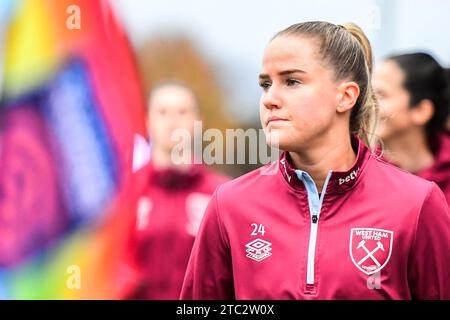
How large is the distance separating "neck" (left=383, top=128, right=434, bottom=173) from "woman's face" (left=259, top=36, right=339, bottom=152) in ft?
4.61

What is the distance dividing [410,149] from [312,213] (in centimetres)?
155

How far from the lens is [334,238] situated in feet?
5.89

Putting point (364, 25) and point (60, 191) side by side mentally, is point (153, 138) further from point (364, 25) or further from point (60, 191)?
point (364, 25)

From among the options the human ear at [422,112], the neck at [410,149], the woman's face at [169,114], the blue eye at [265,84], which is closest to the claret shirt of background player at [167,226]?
the woman's face at [169,114]

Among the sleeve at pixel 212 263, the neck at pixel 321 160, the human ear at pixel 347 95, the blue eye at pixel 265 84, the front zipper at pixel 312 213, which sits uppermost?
the blue eye at pixel 265 84

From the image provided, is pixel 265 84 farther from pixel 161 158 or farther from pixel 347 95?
pixel 161 158

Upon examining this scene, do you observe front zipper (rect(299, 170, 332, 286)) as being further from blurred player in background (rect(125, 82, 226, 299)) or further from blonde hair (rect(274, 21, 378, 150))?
blurred player in background (rect(125, 82, 226, 299))

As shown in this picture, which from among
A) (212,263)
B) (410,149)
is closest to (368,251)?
(212,263)

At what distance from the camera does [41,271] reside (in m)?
3.57

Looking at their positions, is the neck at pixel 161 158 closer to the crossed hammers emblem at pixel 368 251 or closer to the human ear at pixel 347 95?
the human ear at pixel 347 95

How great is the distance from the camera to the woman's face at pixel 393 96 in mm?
3268

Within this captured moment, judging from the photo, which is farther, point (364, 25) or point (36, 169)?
point (36, 169)

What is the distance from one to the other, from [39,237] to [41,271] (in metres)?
0.16

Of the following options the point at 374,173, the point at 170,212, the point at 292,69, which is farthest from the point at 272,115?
the point at 170,212
